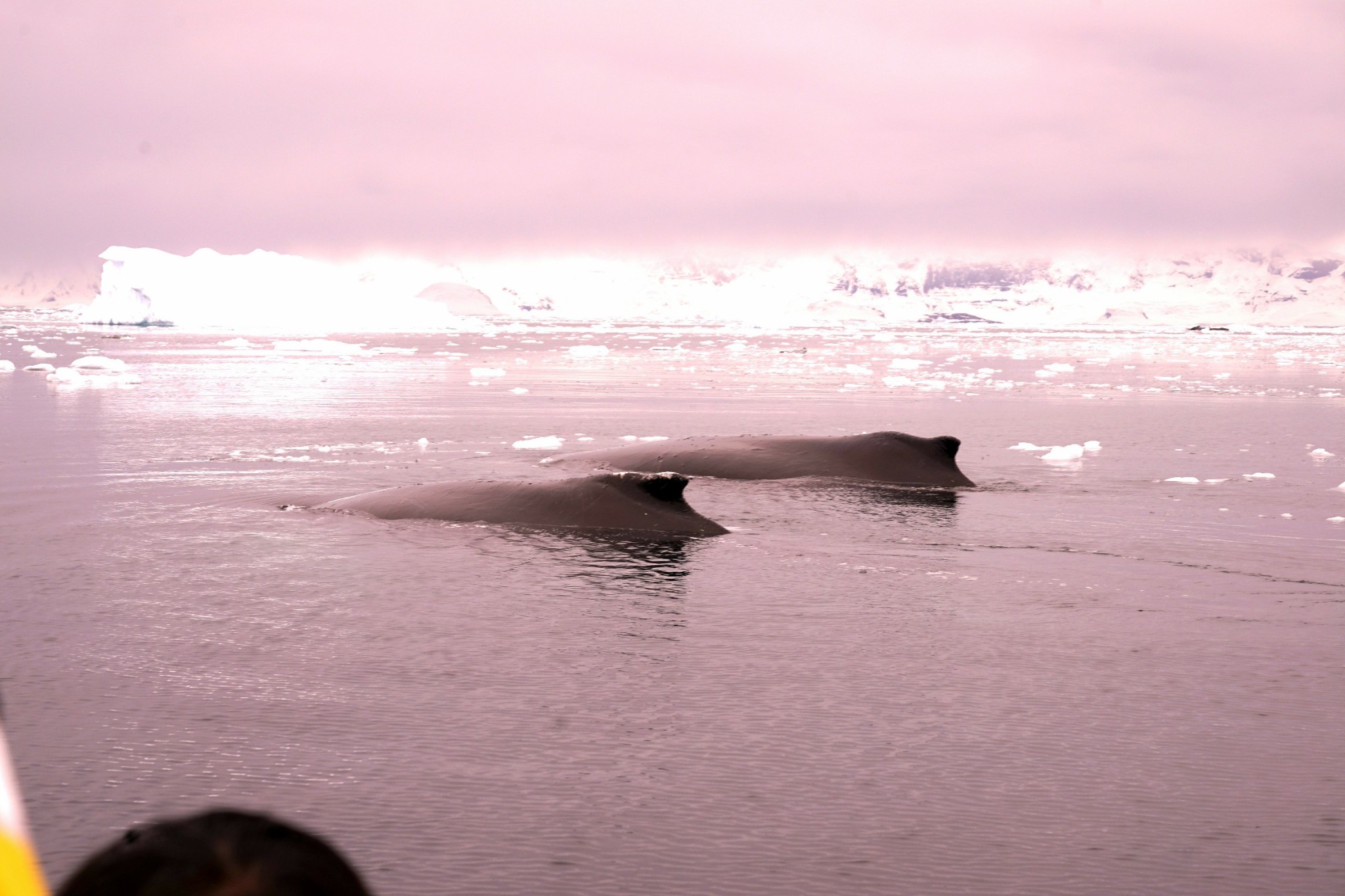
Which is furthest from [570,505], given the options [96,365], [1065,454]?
[96,365]

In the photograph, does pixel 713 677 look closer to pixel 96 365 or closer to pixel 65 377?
pixel 65 377

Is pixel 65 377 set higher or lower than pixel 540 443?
higher

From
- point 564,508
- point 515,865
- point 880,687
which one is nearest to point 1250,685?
point 880,687

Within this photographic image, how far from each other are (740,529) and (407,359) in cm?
4438

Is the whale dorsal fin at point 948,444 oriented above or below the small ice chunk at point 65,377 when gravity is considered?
below

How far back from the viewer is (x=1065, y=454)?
68.9ft

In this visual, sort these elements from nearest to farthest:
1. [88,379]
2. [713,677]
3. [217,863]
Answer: [217,863] → [713,677] → [88,379]

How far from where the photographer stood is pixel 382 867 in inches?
214

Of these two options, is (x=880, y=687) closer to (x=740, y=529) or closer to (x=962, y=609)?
(x=962, y=609)

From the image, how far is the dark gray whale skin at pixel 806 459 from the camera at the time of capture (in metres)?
17.7

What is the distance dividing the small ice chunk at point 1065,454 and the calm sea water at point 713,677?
28.4 inches

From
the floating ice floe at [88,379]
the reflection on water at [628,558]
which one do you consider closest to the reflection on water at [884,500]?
the reflection on water at [628,558]

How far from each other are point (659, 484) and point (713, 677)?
5.85 m

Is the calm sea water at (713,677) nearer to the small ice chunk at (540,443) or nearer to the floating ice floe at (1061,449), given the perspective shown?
the floating ice floe at (1061,449)
